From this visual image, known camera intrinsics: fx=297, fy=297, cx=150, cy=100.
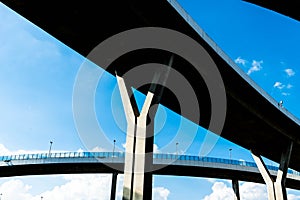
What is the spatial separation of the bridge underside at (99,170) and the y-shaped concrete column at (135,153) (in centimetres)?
3258

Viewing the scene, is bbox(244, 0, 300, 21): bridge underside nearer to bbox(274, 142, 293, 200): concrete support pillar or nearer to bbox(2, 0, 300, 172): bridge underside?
bbox(2, 0, 300, 172): bridge underside

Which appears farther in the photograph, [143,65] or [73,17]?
[143,65]

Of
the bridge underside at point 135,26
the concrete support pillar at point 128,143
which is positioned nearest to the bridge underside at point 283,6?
the bridge underside at point 135,26

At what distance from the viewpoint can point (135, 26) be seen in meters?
13.1

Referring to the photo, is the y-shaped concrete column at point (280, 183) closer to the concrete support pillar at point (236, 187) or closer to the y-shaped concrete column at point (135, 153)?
the y-shaped concrete column at point (135, 153)

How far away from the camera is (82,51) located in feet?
48.2

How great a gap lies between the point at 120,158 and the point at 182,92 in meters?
28.5

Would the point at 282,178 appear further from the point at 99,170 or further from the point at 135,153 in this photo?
the point at 99,170

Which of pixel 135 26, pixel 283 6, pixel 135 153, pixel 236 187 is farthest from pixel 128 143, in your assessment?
pixel 236 187

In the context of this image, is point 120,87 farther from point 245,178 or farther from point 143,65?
point 245,178

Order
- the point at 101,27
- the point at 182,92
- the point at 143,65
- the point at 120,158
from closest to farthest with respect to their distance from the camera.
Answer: the point at 101,27
the point at 143,65
the point at 182,92
the point at 120,158

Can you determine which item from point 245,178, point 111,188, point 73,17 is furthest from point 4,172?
point 73,17

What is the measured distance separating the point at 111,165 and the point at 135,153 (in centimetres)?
3488

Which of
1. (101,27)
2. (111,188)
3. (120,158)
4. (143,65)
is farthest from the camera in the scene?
(111,188)
